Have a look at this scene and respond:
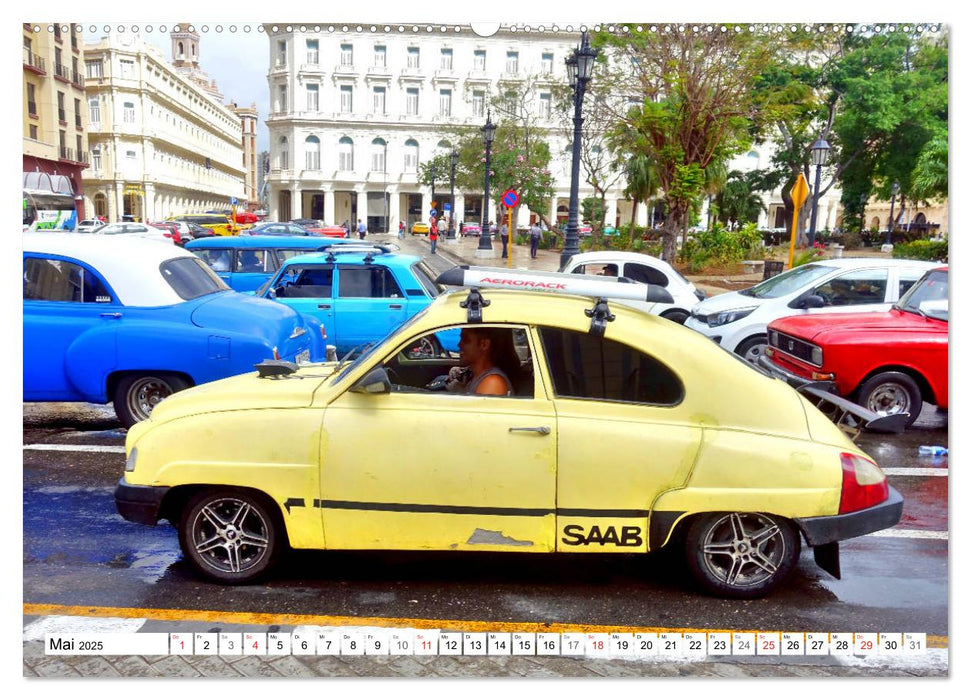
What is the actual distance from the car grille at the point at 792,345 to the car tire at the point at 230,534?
18.6 feet

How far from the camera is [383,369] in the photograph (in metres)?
4.01

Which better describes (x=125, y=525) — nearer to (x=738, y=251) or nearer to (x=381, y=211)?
(x=381, y=211)

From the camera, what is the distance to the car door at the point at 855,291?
31.6ft

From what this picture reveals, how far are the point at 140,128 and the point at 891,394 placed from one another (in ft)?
23.1

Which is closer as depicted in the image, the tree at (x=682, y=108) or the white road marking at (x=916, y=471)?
the white road marking at (x=916, y=471)

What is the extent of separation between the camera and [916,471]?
6605 millimetres

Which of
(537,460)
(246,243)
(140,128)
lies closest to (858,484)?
(537,460)

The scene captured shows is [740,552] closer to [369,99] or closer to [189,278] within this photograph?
[369,99]

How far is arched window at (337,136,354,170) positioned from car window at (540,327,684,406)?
5.61m

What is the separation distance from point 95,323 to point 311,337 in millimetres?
1953

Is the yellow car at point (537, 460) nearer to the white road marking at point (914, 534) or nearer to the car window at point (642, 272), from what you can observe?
the white road marking at point (914, 534)

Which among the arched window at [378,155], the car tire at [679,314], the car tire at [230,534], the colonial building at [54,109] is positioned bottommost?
the car tire at [230,534]

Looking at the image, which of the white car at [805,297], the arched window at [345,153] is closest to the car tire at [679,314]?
the white car at [805,297]

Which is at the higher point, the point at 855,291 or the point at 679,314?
the point at 855,291
